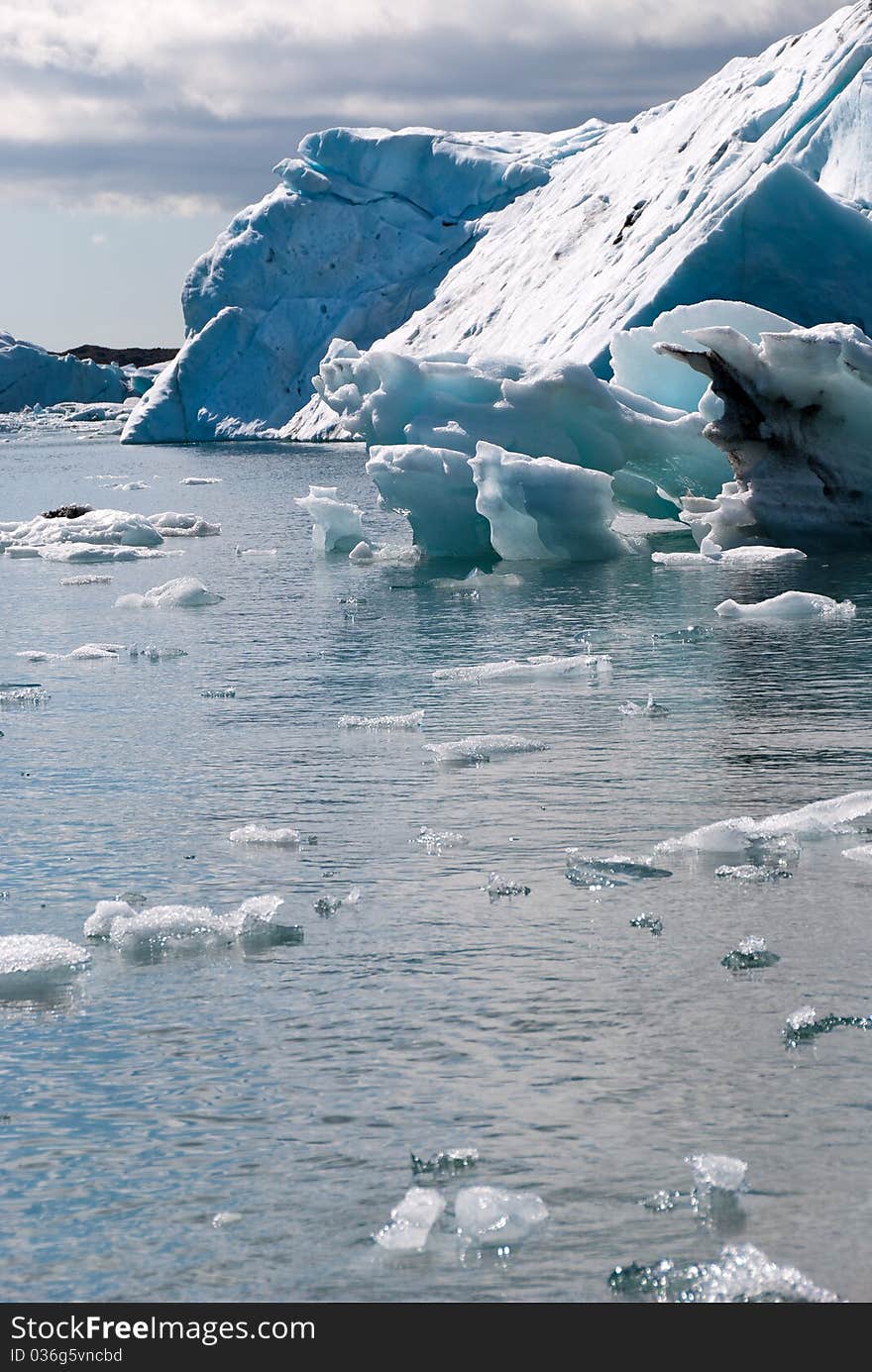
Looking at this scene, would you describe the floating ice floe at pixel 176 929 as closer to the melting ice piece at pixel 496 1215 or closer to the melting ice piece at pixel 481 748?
the melting ice piece at pixel 496 1215

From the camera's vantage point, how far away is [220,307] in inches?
2035

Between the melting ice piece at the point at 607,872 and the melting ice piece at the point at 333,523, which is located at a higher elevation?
the melting ice piece at the point at 333,523

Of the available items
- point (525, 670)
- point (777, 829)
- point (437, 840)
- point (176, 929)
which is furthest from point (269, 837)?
point (525, 670)

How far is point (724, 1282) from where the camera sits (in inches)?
114

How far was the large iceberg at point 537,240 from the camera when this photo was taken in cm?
2395

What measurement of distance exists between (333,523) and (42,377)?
219 ft

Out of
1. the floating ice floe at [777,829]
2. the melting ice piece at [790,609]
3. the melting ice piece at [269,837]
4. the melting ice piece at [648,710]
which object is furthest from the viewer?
the melting ice piece at [790,609]

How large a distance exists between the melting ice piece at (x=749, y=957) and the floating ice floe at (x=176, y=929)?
1.28 m

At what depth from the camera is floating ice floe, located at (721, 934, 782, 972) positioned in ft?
14.3

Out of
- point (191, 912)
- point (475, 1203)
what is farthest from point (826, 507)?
point (475, 1203)

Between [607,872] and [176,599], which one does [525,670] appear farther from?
[176,599]

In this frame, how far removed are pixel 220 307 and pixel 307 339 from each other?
9.90 ft

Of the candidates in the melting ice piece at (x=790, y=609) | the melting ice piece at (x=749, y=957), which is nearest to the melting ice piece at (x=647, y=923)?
the melting ice piece at (x=749, y=957)
